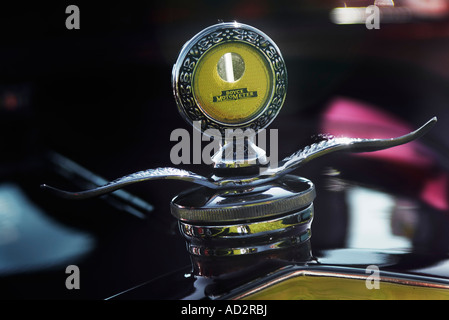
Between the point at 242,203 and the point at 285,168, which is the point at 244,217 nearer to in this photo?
the point at 242,203

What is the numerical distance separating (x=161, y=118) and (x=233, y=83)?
65 cm

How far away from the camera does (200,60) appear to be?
95cm

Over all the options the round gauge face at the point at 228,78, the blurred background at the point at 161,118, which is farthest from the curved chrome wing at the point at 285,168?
the blurred background at the point at 161,118

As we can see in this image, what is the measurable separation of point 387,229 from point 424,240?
10cm

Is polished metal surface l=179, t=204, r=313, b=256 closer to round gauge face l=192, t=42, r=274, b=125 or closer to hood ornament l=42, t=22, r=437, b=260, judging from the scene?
hood ornament l=42, t=22, r=437, b=260

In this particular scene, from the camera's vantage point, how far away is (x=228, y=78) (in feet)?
3.19

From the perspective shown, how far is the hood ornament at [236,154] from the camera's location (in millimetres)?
952

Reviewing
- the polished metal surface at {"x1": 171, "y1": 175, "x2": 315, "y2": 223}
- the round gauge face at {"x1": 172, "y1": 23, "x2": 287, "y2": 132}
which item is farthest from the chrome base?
the round gauge face at {"x1": 172, "y1": 23, "x2": 287, "y2": 132}

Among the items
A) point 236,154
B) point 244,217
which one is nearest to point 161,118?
point 236,154

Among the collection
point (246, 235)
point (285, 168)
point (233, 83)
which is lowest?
point (246, 235)

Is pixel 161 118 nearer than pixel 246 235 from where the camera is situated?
No

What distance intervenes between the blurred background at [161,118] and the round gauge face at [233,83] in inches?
15.2

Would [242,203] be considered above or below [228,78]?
below

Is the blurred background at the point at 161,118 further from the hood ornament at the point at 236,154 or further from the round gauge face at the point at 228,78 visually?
the round gauge face at the point at 228,78
